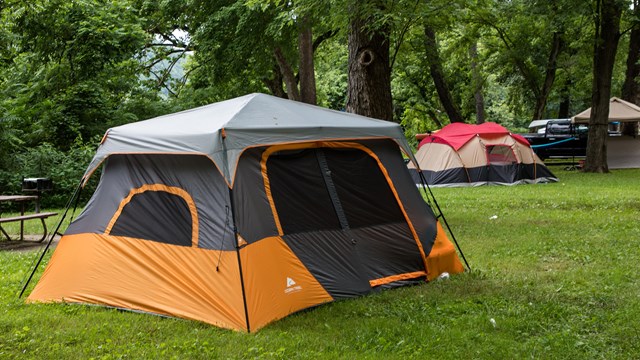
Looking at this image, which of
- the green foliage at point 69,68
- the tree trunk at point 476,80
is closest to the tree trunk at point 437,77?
the tree trunk at point 476,80

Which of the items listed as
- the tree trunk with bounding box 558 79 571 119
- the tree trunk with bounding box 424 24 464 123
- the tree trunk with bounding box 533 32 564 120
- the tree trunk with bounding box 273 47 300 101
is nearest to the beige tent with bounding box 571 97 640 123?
the tree trunk with bounding box 533 32 564 120

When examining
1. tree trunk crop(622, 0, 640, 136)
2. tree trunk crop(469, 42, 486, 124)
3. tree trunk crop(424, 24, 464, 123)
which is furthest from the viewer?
tree trunk crop(469, 42, 486, 124)

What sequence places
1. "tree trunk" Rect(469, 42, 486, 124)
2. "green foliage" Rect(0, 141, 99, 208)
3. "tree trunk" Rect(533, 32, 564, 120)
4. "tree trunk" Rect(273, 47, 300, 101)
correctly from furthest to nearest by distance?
1. "tree trunk" Rect(469, 42, 486, 124)
2. "tree trunk" Rect(533, 32, 564, 120)
3. "tree trunk" Rect(273, 47, 300, 101)
4. "green foliage" Rect(0, 141, 99, 208)

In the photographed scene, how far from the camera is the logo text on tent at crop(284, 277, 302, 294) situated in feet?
19.5

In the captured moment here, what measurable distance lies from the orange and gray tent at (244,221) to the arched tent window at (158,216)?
11 mm

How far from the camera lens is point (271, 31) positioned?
1595 centimetres

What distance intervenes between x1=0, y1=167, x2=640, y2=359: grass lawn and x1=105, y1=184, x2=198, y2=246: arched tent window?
726 millimetres

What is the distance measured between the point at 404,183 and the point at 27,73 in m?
13.7

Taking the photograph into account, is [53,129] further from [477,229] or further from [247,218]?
[247,218]

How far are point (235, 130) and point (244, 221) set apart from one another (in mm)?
762

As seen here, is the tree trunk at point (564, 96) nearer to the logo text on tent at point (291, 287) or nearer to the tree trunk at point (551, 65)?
the tree trunk at point (551, 65)

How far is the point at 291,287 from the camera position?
19.6ft

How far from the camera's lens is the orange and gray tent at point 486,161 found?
58.6 feet

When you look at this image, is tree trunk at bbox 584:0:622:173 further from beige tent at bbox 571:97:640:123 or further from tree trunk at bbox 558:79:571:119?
tree trunk at bbox 558:79:571:119
